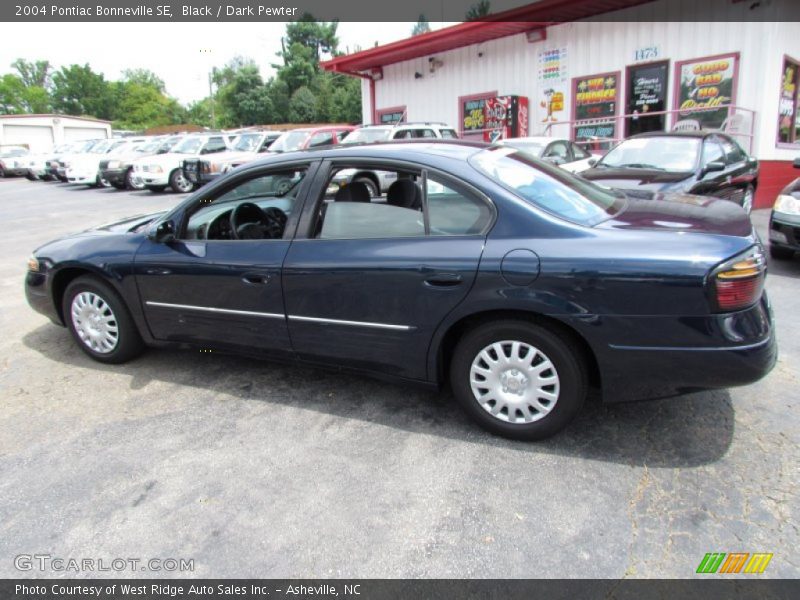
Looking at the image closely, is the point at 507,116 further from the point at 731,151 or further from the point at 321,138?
the point at 731,151

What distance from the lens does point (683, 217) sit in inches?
116

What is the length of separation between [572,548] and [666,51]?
12.8 metres

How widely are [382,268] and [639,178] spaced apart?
4.81 metres

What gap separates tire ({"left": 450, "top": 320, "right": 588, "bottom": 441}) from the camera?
2.79 metres

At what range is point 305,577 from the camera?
217cm

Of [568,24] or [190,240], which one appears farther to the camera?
[568,24]

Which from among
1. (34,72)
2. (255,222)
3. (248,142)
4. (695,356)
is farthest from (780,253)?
(34,72)

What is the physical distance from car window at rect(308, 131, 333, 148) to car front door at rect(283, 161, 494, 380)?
10.9 meters

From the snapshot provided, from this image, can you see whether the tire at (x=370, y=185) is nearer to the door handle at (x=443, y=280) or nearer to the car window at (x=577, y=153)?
the door handle at (x=443, y=280)

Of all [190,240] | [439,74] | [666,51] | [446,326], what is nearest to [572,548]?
[446,326]

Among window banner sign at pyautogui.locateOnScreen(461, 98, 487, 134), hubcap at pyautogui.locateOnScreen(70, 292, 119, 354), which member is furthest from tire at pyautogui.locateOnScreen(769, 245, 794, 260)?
window banner sign at pyautogui.locateOnScreen(461, 98, 487, 134)

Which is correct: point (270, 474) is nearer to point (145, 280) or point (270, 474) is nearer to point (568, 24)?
point (145, 280)

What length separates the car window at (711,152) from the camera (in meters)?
7.18

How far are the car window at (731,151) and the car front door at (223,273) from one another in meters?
6.70
